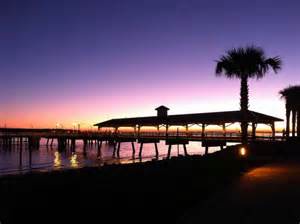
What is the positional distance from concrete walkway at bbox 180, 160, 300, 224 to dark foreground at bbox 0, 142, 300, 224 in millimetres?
31

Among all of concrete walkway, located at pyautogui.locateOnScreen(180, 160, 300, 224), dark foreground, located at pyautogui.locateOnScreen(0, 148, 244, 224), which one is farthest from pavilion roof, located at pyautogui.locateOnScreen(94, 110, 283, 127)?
dark foreground, located at pyautogui.locateOnScreen(0, 148, 244, 224)

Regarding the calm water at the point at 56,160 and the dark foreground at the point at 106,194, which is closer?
the dark foreground at the point at 106,194

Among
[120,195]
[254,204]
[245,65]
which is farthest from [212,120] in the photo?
[120,195]

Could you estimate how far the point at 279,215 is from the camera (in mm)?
8180

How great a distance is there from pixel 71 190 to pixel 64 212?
506 millimetres

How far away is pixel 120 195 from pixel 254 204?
159 inches

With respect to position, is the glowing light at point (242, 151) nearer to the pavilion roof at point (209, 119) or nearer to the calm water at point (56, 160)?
the calm water at point (56, 160)

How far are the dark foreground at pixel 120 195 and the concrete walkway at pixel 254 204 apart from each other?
0.03m

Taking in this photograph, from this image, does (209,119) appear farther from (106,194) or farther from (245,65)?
(106,194)

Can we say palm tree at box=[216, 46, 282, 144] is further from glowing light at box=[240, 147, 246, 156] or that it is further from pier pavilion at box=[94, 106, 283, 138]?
pier pavilion at box=[94, 106, 283, 138]

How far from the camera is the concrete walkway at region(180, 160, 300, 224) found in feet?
26.3

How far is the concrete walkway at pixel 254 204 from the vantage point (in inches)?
315

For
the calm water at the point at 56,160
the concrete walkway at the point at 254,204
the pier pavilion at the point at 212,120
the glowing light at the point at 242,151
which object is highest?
the pier pavilion at the point at 212,120

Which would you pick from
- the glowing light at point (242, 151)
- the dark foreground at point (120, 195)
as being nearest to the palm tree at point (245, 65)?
the glowing light at point (242, 151)
